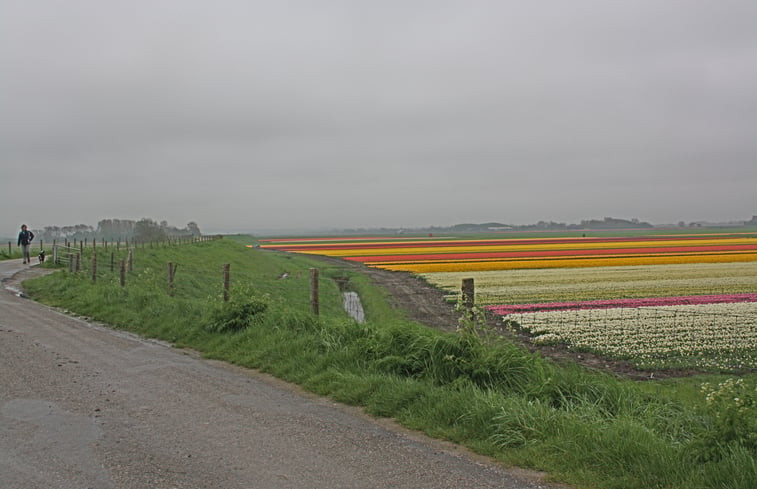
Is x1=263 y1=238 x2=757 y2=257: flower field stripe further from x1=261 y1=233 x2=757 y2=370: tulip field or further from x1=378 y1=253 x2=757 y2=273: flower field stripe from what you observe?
x1=261 y1=233 x2=757 y2=370: tulip field

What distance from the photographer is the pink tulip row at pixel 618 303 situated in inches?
937

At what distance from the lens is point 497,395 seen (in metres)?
7.30

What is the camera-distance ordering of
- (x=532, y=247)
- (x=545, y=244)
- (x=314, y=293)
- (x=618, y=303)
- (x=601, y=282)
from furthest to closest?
1. (x=545, y=244)
2. (x=532, y=247)
3. (x=601, y=282)
4. (x=618, y=303)
5. (x=314, y=293)

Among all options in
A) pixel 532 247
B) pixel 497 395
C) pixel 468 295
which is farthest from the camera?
pixel 532 247

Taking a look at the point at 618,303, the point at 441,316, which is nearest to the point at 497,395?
the point at 441,316

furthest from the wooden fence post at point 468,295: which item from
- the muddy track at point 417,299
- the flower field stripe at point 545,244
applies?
the flower field stripe at point 545,244

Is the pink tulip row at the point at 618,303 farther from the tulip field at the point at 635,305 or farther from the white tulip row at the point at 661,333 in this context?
the white tulip row at the point at 661,333

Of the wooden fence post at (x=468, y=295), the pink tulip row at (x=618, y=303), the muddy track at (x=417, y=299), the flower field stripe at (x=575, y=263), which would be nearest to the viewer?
the wooden fence post at (x=468, y=295)

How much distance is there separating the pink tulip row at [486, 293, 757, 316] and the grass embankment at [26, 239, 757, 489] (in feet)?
37.4

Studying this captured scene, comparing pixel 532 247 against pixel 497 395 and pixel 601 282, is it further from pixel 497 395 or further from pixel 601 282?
pixel 497 395

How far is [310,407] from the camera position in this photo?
7770mm

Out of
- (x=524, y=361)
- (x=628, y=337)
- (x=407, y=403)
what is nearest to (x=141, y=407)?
(x=407, y=403)

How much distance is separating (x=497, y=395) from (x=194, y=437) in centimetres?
371

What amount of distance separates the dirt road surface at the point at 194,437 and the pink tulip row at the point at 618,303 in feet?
52.4
